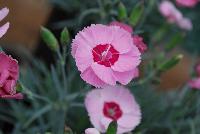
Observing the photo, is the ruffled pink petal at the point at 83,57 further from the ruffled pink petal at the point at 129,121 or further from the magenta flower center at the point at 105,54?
the ruffled pink petal at the point at 129,121

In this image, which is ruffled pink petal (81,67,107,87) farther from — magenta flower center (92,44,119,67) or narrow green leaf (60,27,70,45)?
narrow green leaf (60,27,70,45)

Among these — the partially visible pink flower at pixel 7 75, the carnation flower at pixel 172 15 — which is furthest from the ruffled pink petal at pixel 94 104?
the carnation flower at pixel 172 15

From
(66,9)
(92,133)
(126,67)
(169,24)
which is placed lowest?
(92,133)

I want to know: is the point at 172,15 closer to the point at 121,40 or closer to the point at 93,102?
the point at 93,102

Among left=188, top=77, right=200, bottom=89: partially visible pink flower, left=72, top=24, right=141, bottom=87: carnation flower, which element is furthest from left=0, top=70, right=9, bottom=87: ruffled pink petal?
left=188, top=77, right=200, bottom=89: partially visible pink flower

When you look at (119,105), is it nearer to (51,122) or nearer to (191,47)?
(51,122)

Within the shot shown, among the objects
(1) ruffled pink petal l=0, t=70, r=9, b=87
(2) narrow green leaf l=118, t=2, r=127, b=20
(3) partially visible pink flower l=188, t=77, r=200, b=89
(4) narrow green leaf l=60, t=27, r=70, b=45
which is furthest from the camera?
(3) partially visible pink flower l=188, t=77, r=200, b=89

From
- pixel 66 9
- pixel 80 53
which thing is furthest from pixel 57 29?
pixel 80 53
